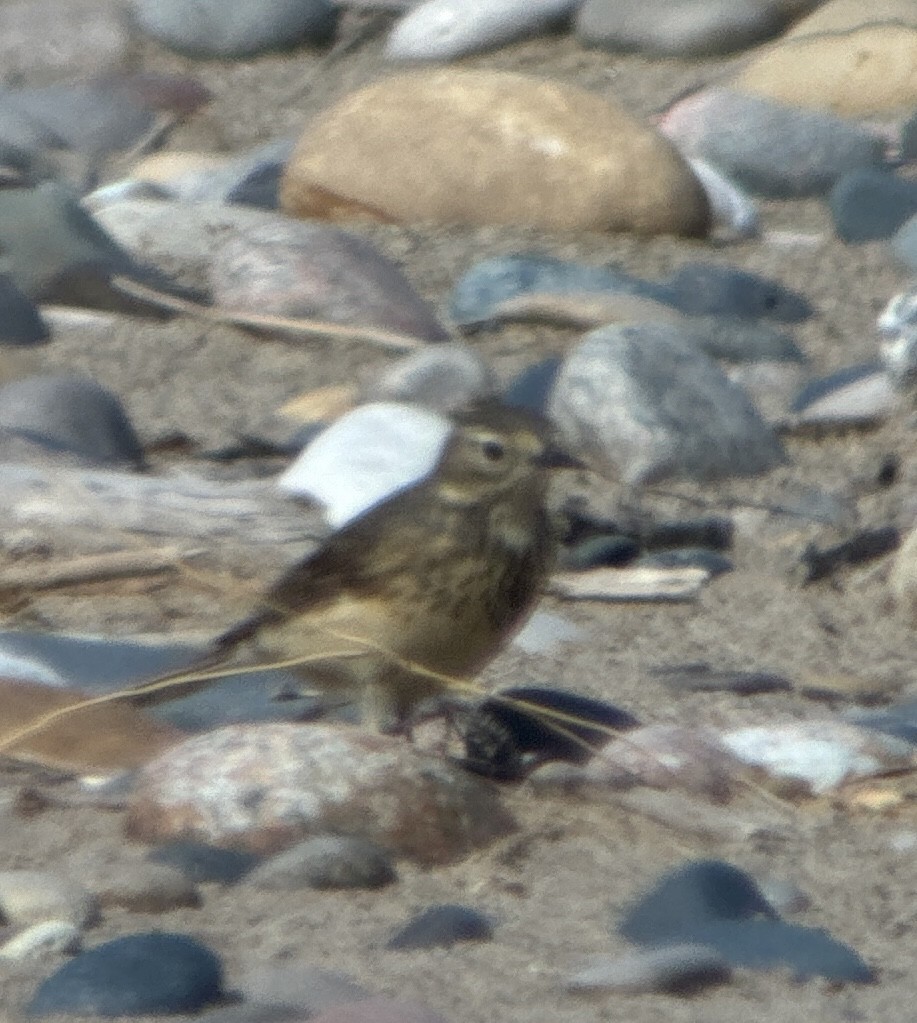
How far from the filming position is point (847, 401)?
21.2ft

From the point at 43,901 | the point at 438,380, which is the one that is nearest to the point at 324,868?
the point at 43,901

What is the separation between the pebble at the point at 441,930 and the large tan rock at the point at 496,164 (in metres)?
4.59

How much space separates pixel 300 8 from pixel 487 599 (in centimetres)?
616

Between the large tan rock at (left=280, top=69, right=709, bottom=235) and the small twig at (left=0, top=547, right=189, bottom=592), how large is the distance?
298 centimetres

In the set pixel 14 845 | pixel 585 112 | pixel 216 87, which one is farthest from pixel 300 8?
pixel 14 845

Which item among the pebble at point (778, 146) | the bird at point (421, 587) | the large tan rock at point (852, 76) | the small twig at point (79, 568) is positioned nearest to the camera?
the bird at point (421, 587)

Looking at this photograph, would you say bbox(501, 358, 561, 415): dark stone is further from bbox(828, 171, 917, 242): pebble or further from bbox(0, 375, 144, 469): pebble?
bbox(828, 171, 917, 242): pebble

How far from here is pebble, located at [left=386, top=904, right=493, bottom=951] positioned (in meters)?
3.41

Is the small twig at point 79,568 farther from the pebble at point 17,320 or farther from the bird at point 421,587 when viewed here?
the pebble at point 17,320

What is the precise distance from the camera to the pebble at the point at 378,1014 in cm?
299

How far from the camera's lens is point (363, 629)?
176 inches

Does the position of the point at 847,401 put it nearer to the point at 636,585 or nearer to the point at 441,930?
the point at 636,585

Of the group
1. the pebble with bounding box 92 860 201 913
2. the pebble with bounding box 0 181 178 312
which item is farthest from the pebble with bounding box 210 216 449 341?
the pebble with bounding box 92 860 201 913

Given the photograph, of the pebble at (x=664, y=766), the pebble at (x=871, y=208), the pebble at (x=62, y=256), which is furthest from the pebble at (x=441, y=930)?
the pebble at (x=871, y=208)
